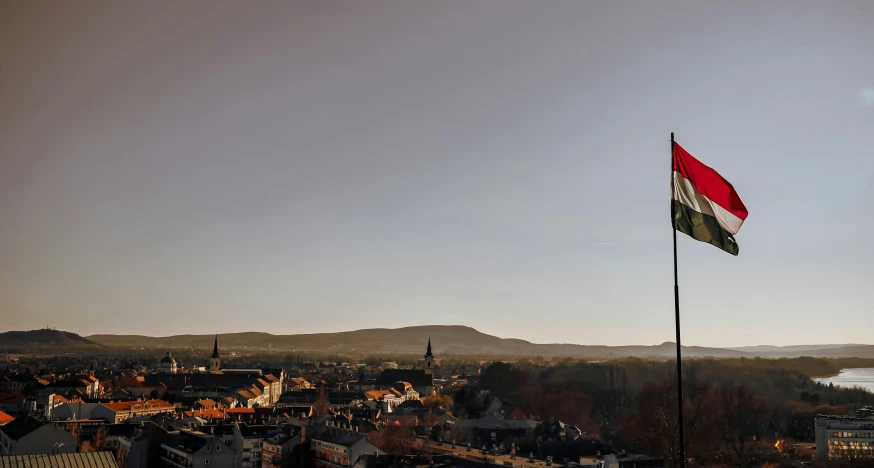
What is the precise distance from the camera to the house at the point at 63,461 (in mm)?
28656

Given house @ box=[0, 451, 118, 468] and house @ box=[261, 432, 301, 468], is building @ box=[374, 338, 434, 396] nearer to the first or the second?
house @ box=[261, 432, 301, 468]

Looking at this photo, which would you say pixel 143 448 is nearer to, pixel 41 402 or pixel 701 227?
pixel 41 402

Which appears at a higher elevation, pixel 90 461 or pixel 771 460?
pixel 90 461

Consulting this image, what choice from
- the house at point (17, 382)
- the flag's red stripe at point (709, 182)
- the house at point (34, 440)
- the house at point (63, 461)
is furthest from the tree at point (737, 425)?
the house at point (17, 382)

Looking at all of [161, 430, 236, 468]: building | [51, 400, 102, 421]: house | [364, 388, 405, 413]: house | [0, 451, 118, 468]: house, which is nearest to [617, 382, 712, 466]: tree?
[161, 430, 236, 468]: building

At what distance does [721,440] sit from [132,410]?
210 feet

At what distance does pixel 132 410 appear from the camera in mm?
91125

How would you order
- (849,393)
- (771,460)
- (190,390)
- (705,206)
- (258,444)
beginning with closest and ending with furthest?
1. (705,206)
2. (258,444)
3. (771,460)
4. (849,393)
5. (190,390)

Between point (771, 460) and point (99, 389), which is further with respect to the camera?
point (99, 389)

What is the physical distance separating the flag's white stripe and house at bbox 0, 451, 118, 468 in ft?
77.8

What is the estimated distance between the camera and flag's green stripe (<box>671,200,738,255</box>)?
15.3 metres

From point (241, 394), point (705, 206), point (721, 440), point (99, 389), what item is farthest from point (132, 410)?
point (705, 206)

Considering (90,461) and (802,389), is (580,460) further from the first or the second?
(802,389)

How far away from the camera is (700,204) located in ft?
50.6
